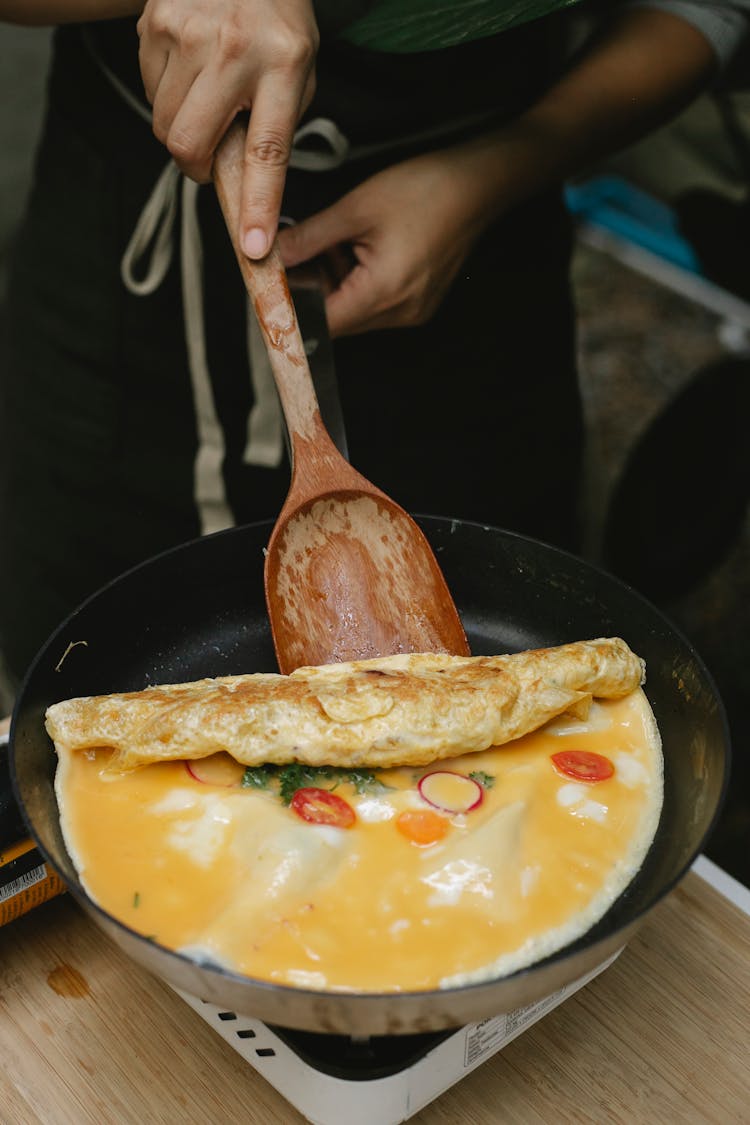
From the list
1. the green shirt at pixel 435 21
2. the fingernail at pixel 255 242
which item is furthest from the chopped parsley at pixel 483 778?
the green shirt at pixel 435 21

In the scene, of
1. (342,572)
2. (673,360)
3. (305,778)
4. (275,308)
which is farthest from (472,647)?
(673,360)

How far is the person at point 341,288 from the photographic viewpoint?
165 centimetres

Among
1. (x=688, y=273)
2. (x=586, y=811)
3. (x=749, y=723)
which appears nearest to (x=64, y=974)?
(x=586, y=811)

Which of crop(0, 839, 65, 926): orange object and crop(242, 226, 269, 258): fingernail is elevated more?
crop(242, 226, 269, 258): fingernail

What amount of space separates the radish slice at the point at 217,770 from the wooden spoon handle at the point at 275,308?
0.40m

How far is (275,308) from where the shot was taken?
132 centimetres

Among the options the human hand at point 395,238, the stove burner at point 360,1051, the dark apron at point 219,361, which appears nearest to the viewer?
the stove burner at point 360,1051

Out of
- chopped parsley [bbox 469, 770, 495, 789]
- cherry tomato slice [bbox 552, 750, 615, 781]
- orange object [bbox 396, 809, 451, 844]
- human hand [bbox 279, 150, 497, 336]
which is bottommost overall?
cherry tomato slice [bbox 552, 750, 615, 781]

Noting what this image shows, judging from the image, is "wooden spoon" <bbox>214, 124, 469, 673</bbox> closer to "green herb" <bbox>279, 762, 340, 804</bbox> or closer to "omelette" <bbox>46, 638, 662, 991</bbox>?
"omelette" <bbox>46, 638, 662, 991</bbox>

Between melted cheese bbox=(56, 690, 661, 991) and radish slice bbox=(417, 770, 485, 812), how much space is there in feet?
0.04

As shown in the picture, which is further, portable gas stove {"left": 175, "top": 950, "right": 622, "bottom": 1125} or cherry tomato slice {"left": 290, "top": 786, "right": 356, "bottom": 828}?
cherry tomato slice {"left": 290, "top": 786, "right": 356, "bottom": 828}

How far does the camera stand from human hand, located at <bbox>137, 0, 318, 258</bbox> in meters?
1.21

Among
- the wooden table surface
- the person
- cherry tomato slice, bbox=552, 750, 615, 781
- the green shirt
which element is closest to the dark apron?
the person

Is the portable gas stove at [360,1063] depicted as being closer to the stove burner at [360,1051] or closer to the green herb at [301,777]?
the stove burner at [360,1051]
